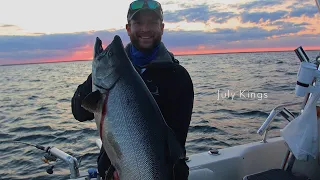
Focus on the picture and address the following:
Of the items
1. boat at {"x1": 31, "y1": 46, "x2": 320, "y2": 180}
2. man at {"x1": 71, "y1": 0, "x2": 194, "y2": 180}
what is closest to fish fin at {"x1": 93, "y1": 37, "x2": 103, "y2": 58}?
man at {"x1": 71, "y1": 0, "x2": 194, "y2": 180}

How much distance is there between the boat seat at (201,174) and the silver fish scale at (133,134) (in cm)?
250

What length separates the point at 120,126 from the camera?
2092 mm

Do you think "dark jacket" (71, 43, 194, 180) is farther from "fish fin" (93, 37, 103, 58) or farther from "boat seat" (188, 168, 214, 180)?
"boat seat" (188, 168, 214, 180)

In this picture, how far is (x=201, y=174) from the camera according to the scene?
4602mm

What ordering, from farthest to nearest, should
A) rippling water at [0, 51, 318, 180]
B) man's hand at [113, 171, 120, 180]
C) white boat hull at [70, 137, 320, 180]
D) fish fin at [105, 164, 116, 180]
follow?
rippling water at [0, 51, 318, 180]
white boat hull at [70, 137, 320, 180]
fish fin at [105, 164, 116, 180]
man's hand at [113, 171, 120, 180]

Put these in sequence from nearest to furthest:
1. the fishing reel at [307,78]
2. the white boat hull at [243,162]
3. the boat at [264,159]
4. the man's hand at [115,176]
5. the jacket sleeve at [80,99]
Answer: the man's hand at [115,176]
the jacket sleeve at [80,99]
the fishing reel at [307,78]
the boat at [264,159]
the white boat hull at [243,162]

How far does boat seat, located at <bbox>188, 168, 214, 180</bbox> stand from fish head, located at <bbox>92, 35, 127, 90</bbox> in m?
2.77

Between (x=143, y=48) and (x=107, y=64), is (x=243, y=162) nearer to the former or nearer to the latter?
(x=143, y=48)

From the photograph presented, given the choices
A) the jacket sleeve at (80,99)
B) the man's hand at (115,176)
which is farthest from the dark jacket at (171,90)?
the man's hand at (115,176)

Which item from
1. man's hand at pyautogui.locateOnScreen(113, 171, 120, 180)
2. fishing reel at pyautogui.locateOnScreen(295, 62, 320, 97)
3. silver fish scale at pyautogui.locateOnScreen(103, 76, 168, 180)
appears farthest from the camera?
fishing reel at pyautogui.locateOnScreen(295, 62, 320, 97)

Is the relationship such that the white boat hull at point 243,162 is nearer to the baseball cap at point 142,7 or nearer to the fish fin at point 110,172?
the fish fin at point 110,172

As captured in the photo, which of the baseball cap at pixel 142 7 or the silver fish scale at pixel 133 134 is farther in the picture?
the baseball cap at pixel 142 7

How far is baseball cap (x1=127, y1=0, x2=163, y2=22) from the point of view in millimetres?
2750

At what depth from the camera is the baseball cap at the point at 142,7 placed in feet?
9.02
